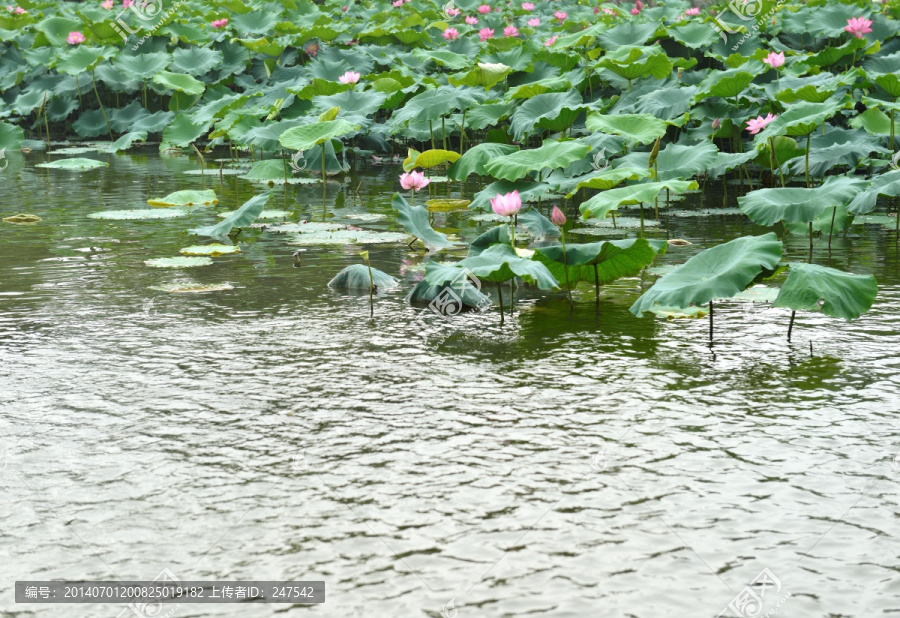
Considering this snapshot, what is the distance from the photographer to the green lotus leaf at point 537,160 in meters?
4.68

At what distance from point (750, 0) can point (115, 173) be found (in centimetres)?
544

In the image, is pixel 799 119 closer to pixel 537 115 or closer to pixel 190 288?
pixel 537 115

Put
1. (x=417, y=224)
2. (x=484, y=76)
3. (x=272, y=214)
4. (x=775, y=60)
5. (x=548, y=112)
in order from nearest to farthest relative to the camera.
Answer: (x=417, y=224) < (x=272, y=214) < (x=775, y=60) < (x=548, y=112) < (x=484, y=76)

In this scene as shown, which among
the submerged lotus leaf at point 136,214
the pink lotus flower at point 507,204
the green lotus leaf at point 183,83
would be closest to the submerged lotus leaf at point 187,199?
the submerged lotus leaf at point 136,214

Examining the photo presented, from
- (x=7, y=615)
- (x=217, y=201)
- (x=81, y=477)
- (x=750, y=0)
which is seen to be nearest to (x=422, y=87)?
(x=217, y=201)

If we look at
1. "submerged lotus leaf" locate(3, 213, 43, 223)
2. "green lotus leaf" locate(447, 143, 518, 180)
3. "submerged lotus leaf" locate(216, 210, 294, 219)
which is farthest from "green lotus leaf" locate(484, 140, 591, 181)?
"submerged lotus leaf" locate(3, 213, 43, 223)

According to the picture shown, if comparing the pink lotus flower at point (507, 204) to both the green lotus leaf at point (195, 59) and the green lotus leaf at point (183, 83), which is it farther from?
the green lotus leaf at point (195, 59)

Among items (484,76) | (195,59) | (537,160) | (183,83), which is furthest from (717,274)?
(195,59)

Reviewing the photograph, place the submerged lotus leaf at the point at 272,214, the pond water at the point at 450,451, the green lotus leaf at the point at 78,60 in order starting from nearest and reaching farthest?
the pond water at the point at 450,451 → the submerged lotus leaf at the point at 272,214 → the green lotus leaf at the point at 78,60

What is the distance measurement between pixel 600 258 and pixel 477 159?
2.10 meters

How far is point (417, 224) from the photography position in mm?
4488

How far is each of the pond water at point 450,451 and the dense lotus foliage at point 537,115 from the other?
26 cm

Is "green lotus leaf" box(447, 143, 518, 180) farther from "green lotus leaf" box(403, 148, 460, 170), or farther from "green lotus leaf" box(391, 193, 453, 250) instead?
"green lotus leaf" box(391, 193, 453, 250)

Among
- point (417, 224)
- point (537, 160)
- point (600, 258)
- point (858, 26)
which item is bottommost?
point (600, 258)
